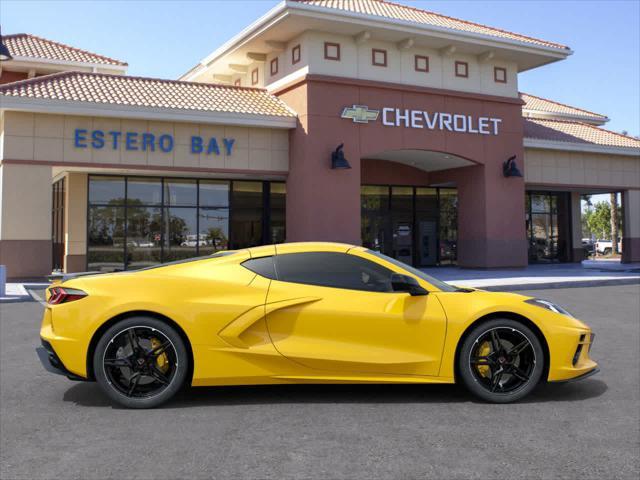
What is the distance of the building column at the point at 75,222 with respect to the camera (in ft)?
69.9

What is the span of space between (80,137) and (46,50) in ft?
39.1

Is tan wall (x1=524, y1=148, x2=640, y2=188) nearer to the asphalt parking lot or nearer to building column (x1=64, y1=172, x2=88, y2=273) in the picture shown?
building column (x1=64, y1=172, x2=88, y2=273)

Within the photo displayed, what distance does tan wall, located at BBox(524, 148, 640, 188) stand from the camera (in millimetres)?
25969

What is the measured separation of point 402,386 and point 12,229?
52.7 feet

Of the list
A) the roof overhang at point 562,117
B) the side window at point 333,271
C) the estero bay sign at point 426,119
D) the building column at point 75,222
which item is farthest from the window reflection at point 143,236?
the roof overhang at point 562,117

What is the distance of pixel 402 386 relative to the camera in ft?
18.4

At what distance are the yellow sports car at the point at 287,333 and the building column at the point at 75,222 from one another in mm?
17549

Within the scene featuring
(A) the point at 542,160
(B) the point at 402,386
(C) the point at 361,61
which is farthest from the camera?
(A) the point at 542,160

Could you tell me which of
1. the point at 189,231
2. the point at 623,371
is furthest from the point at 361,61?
the point at 623,371

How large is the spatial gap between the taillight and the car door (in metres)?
1.52

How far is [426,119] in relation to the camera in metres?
22.4

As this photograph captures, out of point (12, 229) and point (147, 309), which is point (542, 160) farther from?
point (147, 309)

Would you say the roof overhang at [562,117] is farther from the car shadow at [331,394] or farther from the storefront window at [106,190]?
the car shadow at [331,394]

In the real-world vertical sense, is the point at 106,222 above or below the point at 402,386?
above
